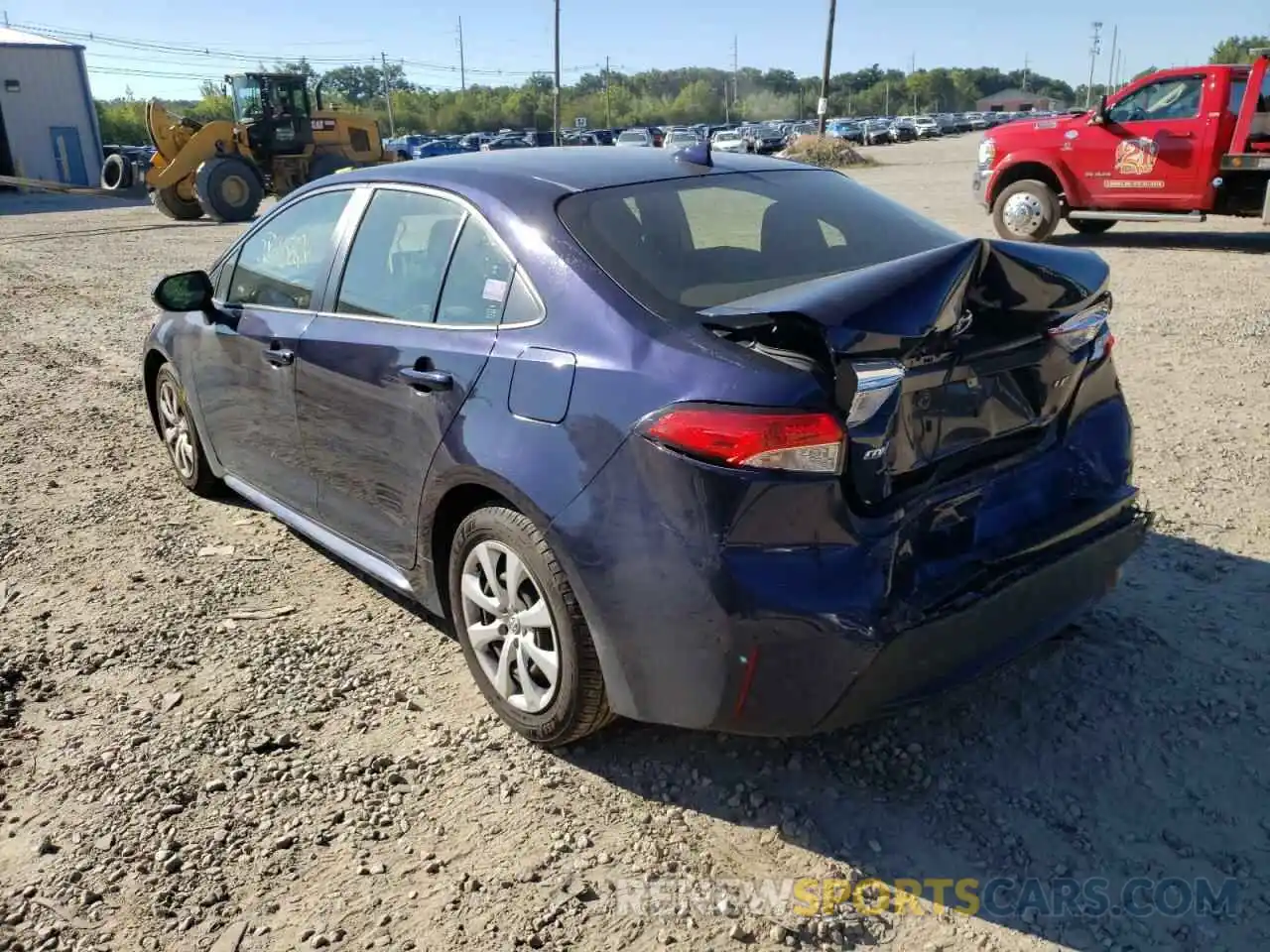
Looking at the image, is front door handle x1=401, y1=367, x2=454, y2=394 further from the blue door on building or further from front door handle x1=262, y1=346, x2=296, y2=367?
the blue door on building

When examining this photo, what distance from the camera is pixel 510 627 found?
9.70 ft

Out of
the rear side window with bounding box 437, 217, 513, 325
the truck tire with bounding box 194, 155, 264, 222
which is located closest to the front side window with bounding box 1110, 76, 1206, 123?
the rear side window with bounding box 437, 217, 513, 325

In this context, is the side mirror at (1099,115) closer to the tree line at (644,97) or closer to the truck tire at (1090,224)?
the truck tire at (1090,224)

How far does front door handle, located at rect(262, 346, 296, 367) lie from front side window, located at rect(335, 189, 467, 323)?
30cm

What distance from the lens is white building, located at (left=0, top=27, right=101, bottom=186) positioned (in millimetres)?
36219

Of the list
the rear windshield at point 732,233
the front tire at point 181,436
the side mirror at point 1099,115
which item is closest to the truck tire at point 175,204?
the side mirror at point 1099,115

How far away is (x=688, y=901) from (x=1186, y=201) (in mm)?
12405

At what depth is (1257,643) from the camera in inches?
133

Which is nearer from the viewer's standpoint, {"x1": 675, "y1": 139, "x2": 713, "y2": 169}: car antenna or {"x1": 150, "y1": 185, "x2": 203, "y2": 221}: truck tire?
{"x1": 675, "y1": 139, "x2": 713, "y2": 169}: car antenna

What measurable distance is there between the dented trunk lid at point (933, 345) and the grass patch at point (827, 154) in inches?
1411

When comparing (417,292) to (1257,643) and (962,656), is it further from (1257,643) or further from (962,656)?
(1257,643)

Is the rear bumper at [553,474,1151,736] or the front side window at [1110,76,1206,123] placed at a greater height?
the front side window at [1110,76,1206,123]

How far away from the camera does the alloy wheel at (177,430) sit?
16.5 ft

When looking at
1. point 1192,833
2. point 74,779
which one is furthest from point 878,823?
point 74,779
